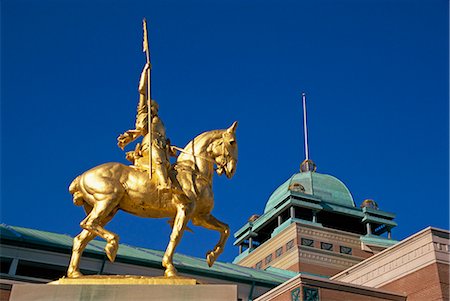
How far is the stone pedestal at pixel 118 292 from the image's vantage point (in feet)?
35.3

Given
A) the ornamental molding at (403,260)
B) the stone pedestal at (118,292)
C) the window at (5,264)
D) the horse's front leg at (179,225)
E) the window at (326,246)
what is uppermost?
the window at (326,246)

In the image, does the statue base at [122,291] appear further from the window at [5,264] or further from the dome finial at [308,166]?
the dome finial at [308,166]

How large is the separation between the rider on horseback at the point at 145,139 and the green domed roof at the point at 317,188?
48.8m

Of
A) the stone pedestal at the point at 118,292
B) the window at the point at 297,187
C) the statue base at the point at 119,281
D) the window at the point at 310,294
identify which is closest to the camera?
the stone pedestal at the point at 118,292

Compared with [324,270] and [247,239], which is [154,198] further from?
[247,239]

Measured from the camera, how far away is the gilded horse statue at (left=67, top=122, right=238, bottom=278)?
39.0 ft

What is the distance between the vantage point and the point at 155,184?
12.2 m

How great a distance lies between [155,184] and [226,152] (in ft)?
5.51

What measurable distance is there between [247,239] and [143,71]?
54.7 meters

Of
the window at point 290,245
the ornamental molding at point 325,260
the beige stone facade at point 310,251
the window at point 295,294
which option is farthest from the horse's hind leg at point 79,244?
the window at point 290,245

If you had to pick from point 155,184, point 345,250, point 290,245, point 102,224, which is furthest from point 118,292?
point 345,250

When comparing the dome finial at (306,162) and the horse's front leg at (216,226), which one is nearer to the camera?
the horse's front leg at (216,226)

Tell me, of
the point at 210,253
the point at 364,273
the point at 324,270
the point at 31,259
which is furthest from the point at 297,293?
the point at 324,270

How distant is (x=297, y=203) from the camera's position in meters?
59.6
